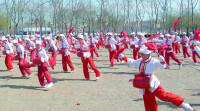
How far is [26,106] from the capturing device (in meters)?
6.58

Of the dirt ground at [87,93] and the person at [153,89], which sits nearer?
the person at [153,89]

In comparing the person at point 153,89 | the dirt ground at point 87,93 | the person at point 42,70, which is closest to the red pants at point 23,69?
the dirt ground at point 87,93

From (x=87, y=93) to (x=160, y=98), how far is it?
3.23m

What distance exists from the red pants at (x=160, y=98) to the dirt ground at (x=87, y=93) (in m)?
1.05

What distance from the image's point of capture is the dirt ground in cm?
647

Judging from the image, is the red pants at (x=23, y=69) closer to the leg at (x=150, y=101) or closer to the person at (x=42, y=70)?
the person at (x=42, y=70)

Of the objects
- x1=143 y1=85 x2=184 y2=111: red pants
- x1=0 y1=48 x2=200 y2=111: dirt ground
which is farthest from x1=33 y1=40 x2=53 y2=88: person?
x1=143 y1=85 x2=184 y2=111: red pants

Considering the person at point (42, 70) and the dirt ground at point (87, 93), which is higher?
the person at point (42, 70)

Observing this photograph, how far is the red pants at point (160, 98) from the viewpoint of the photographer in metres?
5.09

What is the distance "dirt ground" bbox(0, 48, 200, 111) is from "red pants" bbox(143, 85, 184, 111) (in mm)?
1050

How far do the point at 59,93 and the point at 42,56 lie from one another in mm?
1560

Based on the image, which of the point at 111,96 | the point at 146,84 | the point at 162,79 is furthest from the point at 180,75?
the point at 146,84

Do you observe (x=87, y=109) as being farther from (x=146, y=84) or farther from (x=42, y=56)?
(x=42, y=56)

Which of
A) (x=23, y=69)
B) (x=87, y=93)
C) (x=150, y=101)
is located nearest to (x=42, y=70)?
(x=87, y=93)
